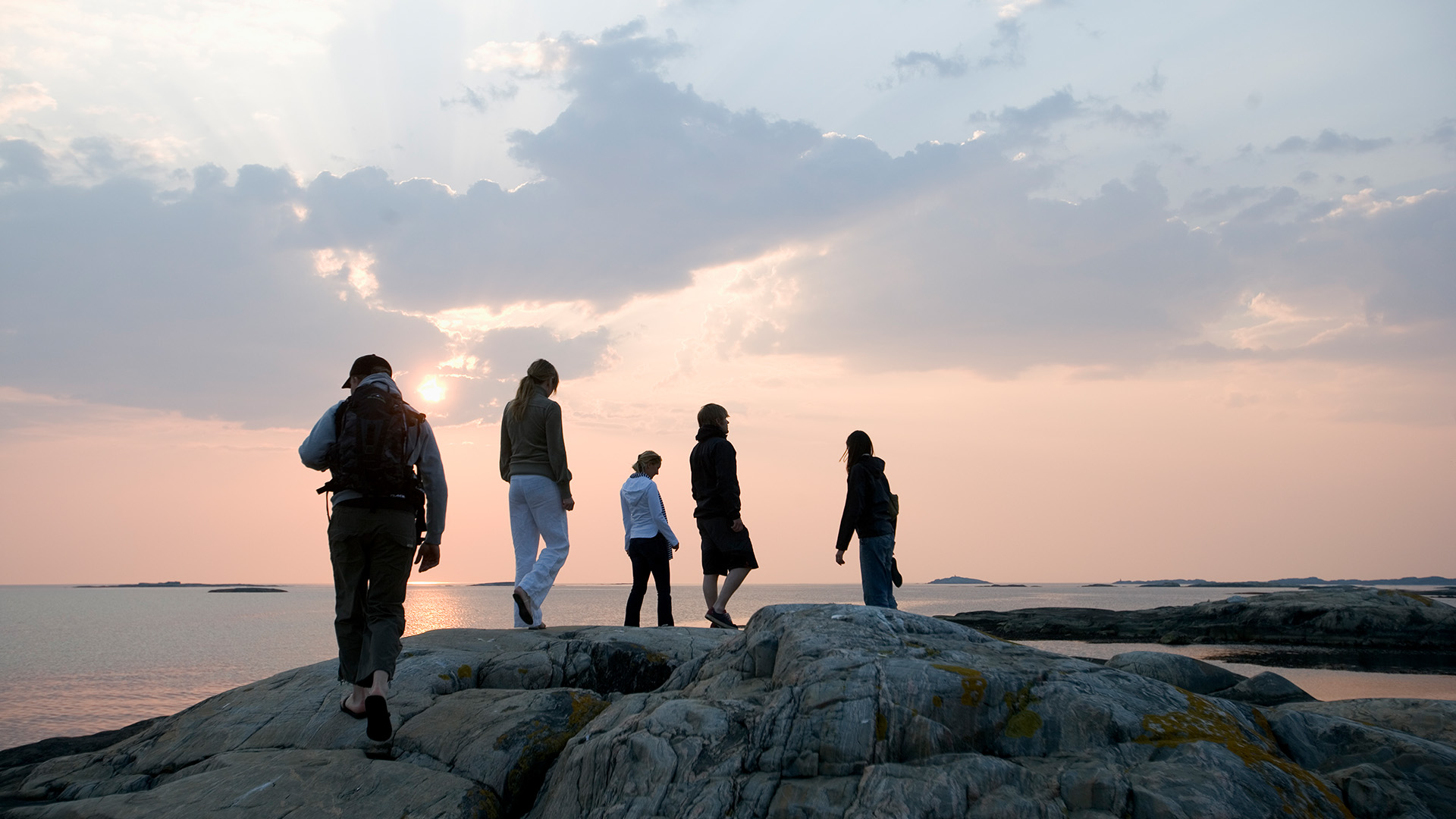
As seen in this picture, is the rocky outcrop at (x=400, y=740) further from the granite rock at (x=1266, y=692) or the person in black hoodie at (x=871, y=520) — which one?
the granite rock at (x=1266, y=692)

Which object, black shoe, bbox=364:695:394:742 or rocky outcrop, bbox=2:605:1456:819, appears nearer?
rocky outcrop, bbox=2:605:1456:819

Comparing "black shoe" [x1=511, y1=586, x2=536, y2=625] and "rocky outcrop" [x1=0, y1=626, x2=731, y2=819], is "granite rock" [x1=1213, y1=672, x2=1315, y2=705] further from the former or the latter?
"black shoe" [x1=511, y1=586, x2=536, y2=625]

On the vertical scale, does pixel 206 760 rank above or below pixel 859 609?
below

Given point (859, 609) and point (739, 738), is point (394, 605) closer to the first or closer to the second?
A: point (739, 738)

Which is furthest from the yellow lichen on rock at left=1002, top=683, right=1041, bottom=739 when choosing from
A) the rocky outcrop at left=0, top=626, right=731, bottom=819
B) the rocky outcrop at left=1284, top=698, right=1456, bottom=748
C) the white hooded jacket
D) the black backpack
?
the white hooded jacket

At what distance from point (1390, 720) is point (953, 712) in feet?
14.9

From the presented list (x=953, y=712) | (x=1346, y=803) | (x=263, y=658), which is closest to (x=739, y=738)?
(x=953, y=712)

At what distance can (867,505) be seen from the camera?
396 inches

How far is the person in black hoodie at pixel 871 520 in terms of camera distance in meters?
10.0

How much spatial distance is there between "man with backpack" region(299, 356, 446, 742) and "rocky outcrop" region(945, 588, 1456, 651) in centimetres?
2755

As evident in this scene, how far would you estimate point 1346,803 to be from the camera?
4312mm

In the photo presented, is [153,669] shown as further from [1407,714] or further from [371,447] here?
[1407,714]

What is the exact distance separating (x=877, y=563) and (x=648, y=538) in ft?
9.33

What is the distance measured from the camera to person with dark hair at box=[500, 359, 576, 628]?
8.84 meters
